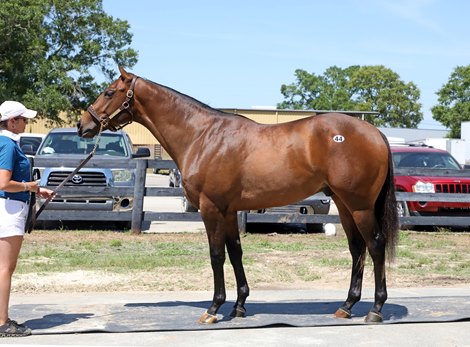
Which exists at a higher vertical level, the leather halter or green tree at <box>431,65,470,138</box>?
green tree at <box>431,65,470,138</box>

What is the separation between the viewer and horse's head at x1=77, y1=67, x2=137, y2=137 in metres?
7.27

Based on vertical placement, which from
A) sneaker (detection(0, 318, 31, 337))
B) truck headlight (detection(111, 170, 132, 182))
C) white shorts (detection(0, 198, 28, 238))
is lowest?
sneaker (detection(0, 318, 31, 337))

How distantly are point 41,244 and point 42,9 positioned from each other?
3172cm

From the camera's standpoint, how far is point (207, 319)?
6.86 m

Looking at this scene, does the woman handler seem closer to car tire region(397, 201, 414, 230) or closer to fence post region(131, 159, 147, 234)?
fence post region(131, 159, 147, 234)

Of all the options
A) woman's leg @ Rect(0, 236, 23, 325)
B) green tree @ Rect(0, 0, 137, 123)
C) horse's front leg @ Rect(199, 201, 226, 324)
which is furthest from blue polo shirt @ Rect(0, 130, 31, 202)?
green tree @ Rect(0, 0, 137, 123)

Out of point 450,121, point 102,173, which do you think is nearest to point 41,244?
point 102,173

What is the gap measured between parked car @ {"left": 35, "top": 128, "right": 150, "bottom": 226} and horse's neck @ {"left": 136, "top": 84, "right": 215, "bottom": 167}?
6.29m

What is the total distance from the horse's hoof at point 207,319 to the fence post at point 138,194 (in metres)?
6.74

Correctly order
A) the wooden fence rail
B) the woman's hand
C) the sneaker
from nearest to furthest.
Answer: the sneaker, the woman's hand, the wooden fence rail

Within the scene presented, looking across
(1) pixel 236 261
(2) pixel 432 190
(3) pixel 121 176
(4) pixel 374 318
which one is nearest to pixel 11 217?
(1) pixel 236 261

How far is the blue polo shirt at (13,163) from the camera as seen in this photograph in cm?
618

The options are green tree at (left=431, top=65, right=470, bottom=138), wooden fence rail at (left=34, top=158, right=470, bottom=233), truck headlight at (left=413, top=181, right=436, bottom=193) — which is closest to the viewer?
wooden fence rail at (left=34, top=158, right=470, bottom=233)

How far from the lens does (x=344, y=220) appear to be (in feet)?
24.6
